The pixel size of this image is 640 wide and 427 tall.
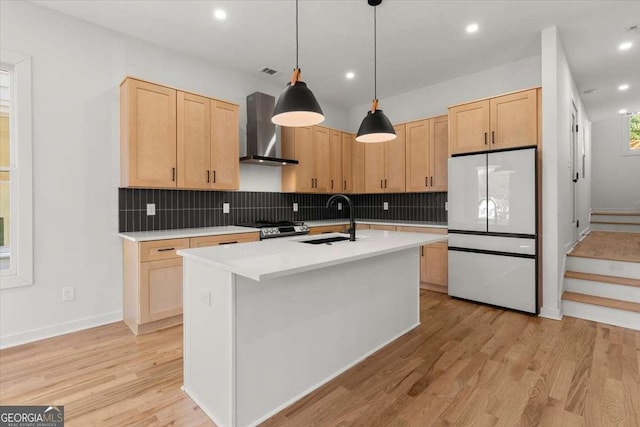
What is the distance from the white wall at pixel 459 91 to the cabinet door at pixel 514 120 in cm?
69

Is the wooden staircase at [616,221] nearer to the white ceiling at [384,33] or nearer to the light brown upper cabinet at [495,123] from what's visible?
the white ceiling at [384,33]

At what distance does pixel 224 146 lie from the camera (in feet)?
12.2

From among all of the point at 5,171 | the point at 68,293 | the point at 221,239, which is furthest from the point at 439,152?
the point at 5,171

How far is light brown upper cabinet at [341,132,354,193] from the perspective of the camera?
5363mm

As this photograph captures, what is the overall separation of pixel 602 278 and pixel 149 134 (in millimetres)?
5156

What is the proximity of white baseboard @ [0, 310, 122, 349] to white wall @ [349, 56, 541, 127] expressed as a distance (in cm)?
481

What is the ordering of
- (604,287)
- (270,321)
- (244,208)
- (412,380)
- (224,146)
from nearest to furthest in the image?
(270,321) < (412,380) < (604,287) < (224,146) < (244,208)

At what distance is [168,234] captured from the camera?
313cm

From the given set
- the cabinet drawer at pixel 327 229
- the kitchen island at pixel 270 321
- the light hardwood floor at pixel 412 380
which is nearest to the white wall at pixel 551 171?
the light hardwood floor at pixel 412 380

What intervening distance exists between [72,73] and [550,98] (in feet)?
15.7

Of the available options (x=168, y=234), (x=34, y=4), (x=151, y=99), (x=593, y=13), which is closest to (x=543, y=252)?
(x=593, y=13)

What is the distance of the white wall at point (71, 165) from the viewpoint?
2793mm

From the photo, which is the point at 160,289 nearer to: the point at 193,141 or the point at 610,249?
the point at 193,141

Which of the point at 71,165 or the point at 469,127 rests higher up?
the point at 469,127
